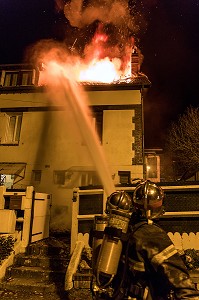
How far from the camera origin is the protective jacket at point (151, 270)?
224 centimetres

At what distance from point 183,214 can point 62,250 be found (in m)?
4.41

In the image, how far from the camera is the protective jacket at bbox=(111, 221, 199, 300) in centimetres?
224

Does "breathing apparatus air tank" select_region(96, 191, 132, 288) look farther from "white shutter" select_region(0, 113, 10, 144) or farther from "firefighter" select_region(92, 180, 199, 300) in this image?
"white shutter" select_region(0, 113, 10, 144)


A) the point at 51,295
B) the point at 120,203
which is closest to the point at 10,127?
the point at 51,295

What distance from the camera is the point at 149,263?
97.1 inches

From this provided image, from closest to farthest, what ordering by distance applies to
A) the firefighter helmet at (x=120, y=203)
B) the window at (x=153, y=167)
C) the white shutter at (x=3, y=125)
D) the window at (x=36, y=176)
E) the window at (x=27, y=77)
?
the firefighter helmet at (x=120, y=203) → the window at (x=36, y=176) → the white shutter at (x=3, y=125) → the window at (x=27, y=77) → the window at (x=153, y=167)

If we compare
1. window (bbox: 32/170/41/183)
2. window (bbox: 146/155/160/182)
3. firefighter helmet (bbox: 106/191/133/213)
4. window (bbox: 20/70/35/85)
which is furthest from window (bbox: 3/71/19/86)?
firefighter helmet (bbox: 106/191/133/213)

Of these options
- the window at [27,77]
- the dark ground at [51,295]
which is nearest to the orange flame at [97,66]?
the window at [27,77]

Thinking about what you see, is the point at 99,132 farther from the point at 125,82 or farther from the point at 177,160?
the point at 177,160

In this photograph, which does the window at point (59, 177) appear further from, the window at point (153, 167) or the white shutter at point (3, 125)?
the window at point (153, 167)

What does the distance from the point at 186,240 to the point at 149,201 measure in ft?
19.6

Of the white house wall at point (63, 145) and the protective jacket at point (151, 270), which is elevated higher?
the white house wall at point (63, 145)

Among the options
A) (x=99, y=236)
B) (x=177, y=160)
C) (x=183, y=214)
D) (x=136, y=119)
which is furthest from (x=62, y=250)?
(x=177, y=160)

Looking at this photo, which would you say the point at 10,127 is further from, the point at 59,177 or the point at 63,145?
the point at 59,177
